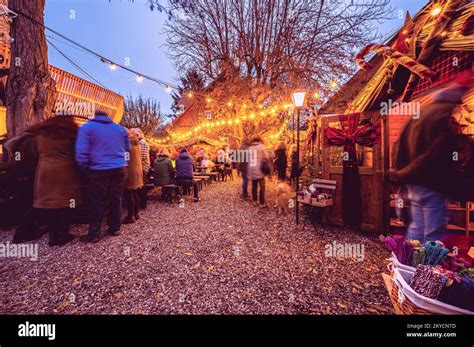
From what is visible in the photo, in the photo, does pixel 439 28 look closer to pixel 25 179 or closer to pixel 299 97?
pixel 299 97

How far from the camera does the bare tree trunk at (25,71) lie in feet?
14.7

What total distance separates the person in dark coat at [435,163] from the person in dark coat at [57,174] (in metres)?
5.21

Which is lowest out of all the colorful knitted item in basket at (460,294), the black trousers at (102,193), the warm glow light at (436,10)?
the colorful knitted item in basket at (460,294)

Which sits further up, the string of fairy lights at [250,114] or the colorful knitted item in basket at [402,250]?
→ the string of fairy lights at [250,114]

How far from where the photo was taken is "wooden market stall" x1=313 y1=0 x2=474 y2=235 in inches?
114

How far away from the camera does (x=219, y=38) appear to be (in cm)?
1281

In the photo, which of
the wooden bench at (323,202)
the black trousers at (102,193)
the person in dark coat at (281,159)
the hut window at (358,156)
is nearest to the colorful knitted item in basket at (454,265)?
the wooden bench at (323,202)

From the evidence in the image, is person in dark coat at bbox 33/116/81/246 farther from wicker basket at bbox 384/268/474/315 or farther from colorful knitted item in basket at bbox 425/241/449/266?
colorful knitted item in basket at bbox 425/241/449/266

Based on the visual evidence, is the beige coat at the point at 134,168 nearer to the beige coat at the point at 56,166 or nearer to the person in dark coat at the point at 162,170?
the beige coat at the point at 56,166

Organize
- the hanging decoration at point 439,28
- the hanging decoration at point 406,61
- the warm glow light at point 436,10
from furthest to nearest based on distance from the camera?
1. the hanging decoration at point 406,61
2. the warm glow light at point 436,10
3. the hanging decoration at point 439,28

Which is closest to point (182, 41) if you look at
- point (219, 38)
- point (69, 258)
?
point (219, 38)

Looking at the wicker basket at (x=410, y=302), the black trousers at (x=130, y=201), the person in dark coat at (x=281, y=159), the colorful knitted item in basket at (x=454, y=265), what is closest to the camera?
the wicker basket at (x=410, y=302)
